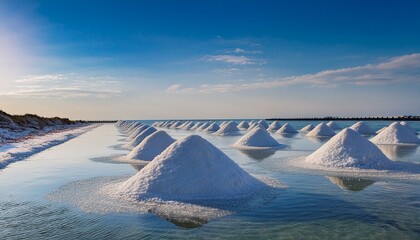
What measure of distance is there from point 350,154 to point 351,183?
Answer: 3.46 meters

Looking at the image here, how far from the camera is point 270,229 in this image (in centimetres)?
590

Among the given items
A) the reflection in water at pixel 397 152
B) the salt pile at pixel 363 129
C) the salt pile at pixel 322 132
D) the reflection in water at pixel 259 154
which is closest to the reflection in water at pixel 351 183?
the reflection in water at pixel 259 154

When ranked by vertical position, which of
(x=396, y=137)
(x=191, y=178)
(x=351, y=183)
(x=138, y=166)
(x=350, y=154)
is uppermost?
(x=396, y=137)

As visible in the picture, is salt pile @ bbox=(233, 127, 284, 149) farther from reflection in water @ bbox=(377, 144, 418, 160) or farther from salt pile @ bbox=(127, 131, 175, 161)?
salt pile @ bbox=(127, 131, 175, 161)

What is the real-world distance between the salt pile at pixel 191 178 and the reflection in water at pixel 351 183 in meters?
2.43

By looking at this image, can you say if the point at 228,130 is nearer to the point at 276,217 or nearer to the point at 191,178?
the point at 191,178

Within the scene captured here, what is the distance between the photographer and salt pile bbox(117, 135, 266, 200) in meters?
8.09

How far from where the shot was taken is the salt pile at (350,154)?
12.5 meters

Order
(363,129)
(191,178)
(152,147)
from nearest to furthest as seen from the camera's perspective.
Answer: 1. (191,178)
2. (152,147)
3. (363,129)

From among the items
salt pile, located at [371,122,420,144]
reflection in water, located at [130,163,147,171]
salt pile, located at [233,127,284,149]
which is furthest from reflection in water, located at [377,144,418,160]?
reflection in water, located at [130,163,147,171]

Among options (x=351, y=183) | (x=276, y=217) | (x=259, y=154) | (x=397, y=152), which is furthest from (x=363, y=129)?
(x=276, y=217)

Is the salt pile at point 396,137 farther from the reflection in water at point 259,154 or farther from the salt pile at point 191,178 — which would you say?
the salt pile at point 191,178

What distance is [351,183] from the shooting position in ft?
32.4

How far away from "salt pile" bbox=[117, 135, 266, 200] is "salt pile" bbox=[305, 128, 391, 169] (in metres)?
4.99
